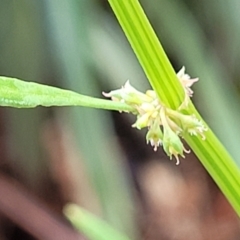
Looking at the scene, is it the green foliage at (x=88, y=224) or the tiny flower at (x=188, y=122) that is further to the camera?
the green foliage at (x=88, y=224)

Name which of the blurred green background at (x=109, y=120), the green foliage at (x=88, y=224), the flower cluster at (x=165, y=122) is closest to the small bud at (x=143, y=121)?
the flower cluster at (x=165, y=122)

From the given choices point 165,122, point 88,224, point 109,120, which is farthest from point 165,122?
point 109,120

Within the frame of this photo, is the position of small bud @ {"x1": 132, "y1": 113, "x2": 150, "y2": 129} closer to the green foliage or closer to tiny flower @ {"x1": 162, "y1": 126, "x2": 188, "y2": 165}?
tiny flower @ {"x1": 162, "y1": 126, "x2": 188, "y2": 165}

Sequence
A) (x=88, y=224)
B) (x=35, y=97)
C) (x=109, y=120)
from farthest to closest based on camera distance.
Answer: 1. (x=109, y=120)
2. (x=88, y=224)
3. (x=35, y=97)

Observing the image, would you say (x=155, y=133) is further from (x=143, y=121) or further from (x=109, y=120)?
(x=109, y=120)

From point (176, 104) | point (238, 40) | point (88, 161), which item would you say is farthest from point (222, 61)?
point (176, 104)

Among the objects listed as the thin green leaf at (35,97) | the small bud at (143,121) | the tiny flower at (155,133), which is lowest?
the tiny flower at (155,133)

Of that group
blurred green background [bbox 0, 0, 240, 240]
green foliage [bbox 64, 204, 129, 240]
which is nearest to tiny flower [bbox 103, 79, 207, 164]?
green foliage [bbox 64, 204, 129, 240]

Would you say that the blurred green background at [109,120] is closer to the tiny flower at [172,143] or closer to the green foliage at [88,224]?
the green foliage at [88,224]
